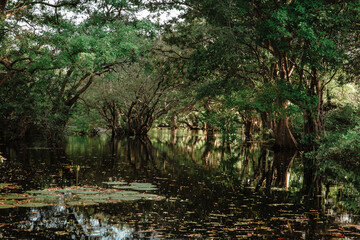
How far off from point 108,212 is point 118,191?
1989 mm

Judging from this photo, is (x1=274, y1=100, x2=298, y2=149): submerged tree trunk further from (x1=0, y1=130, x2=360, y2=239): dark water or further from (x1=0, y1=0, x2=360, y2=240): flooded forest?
(x1=0, y1=130, x2=360, y2=239): dark water

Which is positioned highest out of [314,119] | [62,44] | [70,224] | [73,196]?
[62,44]

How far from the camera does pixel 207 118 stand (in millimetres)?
28984

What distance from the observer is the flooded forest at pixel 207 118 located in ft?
22.9

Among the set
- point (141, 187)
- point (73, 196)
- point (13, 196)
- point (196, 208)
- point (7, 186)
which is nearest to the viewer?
point (196, 208)

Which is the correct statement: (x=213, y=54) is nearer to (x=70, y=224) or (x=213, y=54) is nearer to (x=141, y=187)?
(x=141, y=187)

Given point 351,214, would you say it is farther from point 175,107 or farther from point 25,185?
point 175,107

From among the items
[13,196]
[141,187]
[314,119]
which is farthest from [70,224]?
[314,119]

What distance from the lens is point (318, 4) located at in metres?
14.4

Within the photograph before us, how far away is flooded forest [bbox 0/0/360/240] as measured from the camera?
696 cm

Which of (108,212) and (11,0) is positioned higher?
(11,0)

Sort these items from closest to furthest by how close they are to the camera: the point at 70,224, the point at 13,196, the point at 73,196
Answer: the point at 70,224
the point at 13,196
the point at 73,196

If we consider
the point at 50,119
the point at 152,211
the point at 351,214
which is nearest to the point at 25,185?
the point at 152,211

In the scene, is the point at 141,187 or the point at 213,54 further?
the point at 213,54
